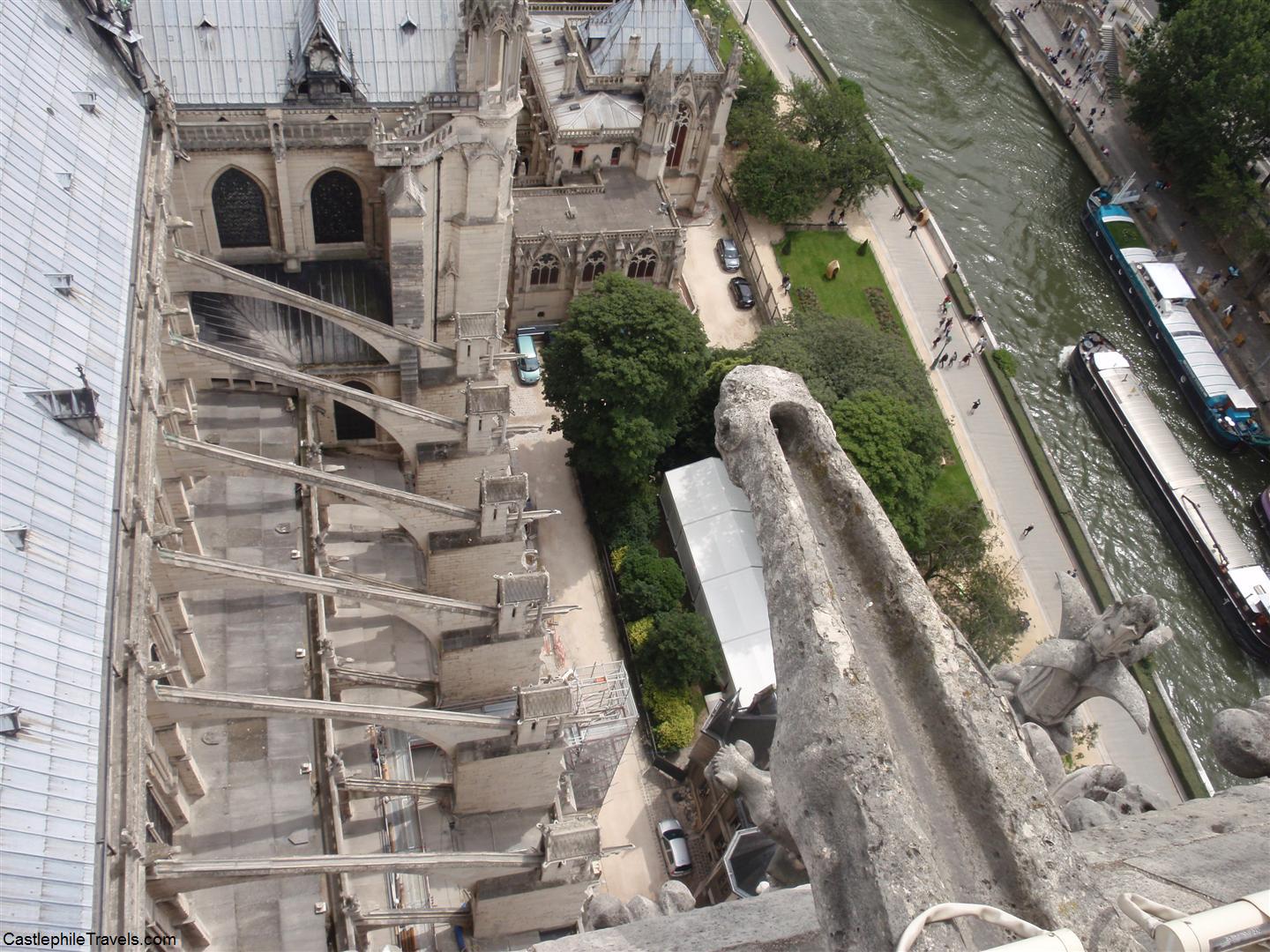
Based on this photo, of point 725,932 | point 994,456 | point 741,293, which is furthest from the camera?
point 741,293

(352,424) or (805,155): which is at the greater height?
(805,155)

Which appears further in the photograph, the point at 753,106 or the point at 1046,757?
the point at 753,106

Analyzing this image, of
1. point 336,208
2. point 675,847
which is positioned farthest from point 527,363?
point 675,847

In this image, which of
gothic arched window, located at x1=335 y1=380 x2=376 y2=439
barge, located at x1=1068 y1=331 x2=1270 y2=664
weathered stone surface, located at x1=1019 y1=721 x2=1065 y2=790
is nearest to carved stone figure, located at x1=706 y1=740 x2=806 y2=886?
weathered stone surface, located at x1=1019 y1=721 x2=1065 y2=790

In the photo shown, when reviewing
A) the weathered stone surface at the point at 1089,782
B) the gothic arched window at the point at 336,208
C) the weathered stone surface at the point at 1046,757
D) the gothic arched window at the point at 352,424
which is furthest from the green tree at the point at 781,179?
the weathered stone surface at the point at 1046,757

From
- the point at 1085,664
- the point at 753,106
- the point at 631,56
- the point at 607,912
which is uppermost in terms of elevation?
the point at 753,106

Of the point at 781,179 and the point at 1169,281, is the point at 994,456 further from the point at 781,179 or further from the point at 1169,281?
the point at 781,179

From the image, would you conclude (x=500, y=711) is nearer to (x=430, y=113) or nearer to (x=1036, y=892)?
(x=430, y=113)
